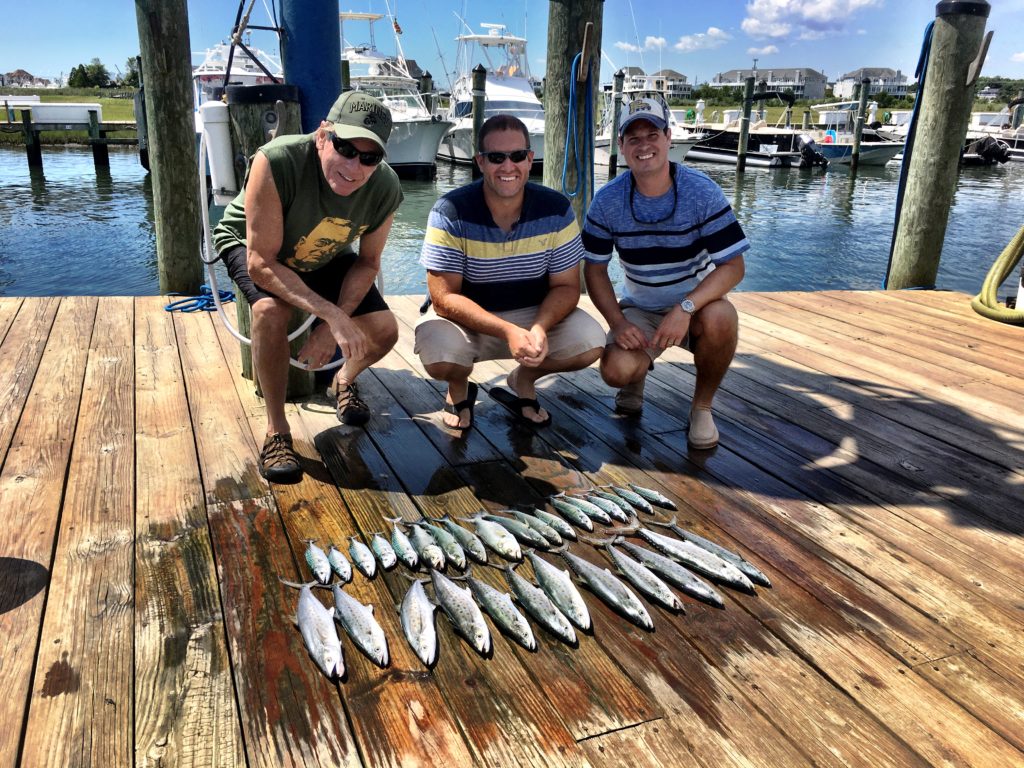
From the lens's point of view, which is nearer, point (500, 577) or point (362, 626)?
point (362, 626)

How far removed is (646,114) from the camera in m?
2.94

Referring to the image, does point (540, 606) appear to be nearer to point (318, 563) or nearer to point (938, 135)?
point (318, 563)

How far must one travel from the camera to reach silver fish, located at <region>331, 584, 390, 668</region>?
1845 mm

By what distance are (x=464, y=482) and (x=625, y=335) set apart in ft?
3.12

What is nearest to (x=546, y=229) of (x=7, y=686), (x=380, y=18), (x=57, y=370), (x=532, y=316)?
(x=532, y=316)

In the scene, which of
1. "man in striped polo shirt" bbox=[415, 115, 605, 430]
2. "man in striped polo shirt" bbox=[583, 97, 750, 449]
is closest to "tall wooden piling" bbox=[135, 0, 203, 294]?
"man in striped polo shirt" bbox=[415, 115, 605, 430]

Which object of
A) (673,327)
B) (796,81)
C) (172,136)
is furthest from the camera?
(796,81)

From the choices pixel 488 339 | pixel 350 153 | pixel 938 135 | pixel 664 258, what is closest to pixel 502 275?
pixel 488 339

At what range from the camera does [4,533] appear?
237 centimetres

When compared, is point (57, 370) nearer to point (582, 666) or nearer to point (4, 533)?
point (4, 533)

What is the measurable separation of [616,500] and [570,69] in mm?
3298

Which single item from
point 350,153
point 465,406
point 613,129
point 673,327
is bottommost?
point 465,406

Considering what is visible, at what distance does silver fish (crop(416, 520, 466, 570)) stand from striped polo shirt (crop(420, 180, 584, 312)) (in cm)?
114

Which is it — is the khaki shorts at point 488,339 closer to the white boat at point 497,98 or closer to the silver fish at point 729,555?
the silver fish at point 729,555
